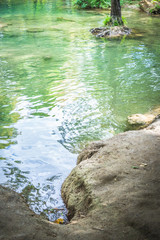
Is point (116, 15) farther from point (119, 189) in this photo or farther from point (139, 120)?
point (119, 189)

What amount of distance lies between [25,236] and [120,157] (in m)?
2.01

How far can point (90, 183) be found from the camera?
11.9 ft

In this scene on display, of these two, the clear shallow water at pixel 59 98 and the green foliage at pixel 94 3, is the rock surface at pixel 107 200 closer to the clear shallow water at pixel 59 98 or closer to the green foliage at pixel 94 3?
the clear shallow water at pixel 59 98

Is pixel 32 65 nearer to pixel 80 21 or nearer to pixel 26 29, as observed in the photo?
pixel 26 29

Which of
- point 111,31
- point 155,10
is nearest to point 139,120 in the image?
point 111,31

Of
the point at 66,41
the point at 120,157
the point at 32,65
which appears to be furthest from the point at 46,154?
the point at 66,41

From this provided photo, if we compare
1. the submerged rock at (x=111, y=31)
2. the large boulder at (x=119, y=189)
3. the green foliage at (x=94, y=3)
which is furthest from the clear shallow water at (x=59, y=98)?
the green foliage at (x=94, y=3)

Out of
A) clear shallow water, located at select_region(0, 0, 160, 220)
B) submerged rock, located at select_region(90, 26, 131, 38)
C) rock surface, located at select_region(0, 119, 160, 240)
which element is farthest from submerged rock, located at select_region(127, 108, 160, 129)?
submerged rock, located at select_region(90, 26, 131, 38)

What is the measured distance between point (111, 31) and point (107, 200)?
1438 cm

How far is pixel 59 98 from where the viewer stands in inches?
315

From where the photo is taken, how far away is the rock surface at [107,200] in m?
2.66

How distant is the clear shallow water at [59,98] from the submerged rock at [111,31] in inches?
37.6

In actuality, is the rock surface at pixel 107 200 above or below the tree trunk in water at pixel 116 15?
below

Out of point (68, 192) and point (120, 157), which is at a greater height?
point (120, 157)
